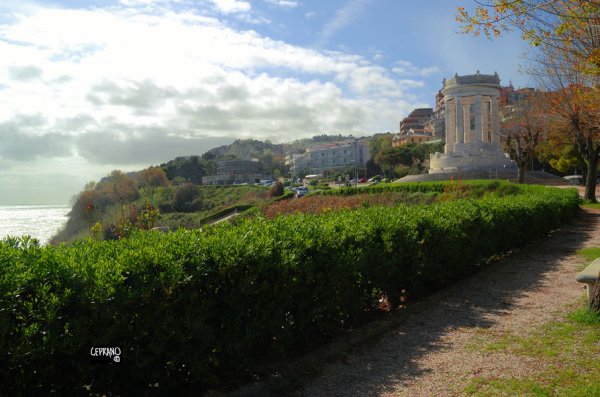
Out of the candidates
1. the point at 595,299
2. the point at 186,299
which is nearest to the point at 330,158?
the point at 595,299

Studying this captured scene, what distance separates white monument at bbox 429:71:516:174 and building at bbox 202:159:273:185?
5007 cm

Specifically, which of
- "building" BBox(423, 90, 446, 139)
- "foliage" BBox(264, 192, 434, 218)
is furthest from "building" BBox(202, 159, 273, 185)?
"foliage" BBox(264, 192, 434, 218)

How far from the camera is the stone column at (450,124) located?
178 ft

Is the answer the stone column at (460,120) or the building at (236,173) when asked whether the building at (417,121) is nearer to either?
the building at (236,173)

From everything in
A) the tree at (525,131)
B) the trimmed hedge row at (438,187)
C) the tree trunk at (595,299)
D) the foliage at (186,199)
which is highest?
the tree at (525,131)

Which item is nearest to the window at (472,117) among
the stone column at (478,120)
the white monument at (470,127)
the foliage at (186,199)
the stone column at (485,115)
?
the white monument at (470,127)

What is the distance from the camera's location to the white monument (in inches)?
2026

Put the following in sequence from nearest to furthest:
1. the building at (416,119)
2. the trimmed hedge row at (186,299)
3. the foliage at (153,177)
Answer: the trimmed hedge row at (186,299) → the foliage at (153,177) → the building at (416,119)

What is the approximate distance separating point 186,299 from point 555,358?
3.55 metres

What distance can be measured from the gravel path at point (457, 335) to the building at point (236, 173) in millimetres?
86644

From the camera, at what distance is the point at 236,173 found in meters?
111

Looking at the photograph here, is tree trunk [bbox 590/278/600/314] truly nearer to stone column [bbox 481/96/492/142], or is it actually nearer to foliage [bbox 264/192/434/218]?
foliage [bbox 264/192/434/218]

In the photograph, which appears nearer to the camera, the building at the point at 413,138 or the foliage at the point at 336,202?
the foliage at the point at 336,202

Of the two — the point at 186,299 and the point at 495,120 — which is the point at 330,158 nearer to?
the point at 495,120
